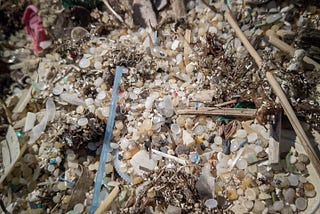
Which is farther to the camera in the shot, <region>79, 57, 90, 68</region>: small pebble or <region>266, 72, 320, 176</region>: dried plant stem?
<region>79, 57, 90, 68</region>: small pebble

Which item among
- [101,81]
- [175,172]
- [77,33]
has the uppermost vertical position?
[77,33]

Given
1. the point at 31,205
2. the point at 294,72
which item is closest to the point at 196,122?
the point at 294,72

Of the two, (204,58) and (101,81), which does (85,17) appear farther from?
(204,58)

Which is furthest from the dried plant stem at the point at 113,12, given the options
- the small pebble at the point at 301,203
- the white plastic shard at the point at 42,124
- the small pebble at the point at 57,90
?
the small pebble at the point at 301,203

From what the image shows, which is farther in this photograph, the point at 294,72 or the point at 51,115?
the point at 51,115

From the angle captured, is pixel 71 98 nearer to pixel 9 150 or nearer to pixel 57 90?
pixel 57 90

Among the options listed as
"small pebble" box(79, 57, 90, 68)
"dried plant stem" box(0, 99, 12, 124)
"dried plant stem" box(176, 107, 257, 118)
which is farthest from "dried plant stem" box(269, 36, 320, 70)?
"dried plant stem" box(0, 99, 12, 124)

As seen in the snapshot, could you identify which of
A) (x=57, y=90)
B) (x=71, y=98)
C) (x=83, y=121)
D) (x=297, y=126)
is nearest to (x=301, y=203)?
(x=297, y=126)

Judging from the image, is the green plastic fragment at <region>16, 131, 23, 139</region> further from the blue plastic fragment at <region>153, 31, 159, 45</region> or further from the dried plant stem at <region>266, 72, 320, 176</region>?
the dried plant stem at <region>266, 72, 320, 176</region>
